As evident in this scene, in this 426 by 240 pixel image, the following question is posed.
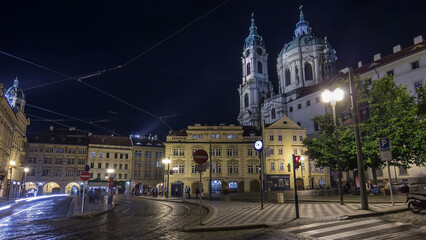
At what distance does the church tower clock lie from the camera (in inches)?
3588

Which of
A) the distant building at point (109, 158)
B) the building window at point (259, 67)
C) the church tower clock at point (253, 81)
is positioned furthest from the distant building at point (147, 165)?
the building window at point (259, 67)

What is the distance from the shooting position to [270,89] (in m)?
92.0

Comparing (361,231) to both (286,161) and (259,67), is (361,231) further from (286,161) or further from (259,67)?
(259,67)

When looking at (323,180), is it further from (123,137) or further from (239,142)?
(123,137)

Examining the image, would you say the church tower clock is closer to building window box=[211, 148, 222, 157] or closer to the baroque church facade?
the baroque church facade

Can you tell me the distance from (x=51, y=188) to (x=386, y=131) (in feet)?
225

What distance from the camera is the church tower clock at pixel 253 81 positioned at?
91125 millimetres

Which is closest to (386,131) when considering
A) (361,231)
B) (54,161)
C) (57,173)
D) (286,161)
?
(361,231)

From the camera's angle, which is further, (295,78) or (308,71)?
(308,71)

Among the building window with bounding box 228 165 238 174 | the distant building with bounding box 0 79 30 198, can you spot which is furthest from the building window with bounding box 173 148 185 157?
the distant building with bounding box 0 79 30 198

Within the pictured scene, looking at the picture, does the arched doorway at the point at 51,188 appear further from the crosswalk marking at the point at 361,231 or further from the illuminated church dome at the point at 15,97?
the crosswalk marking at the point at 361,231

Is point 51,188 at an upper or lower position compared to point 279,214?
upper

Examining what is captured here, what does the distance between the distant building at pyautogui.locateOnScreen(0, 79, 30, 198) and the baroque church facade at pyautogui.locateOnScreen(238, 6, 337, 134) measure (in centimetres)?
4994

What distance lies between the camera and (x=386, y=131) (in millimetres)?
25688
